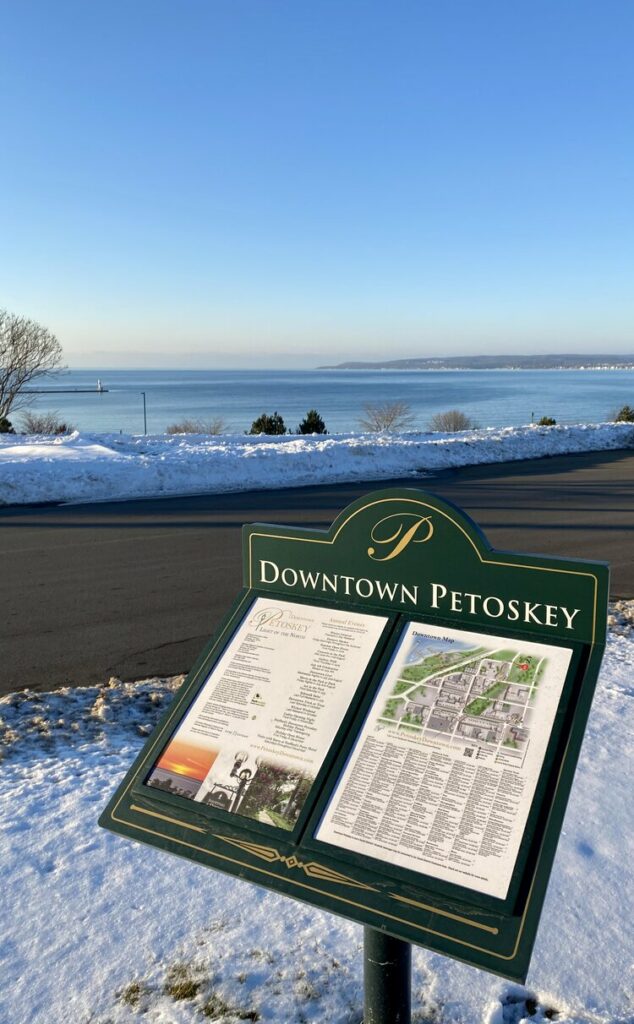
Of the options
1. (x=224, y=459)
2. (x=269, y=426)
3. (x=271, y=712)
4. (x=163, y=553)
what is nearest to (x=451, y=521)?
(x=271, y=712)

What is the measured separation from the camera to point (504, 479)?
16734 millimetres

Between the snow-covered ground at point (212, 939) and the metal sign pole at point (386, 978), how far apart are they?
1.57 feet

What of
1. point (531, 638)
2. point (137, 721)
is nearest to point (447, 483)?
point (137, 721)

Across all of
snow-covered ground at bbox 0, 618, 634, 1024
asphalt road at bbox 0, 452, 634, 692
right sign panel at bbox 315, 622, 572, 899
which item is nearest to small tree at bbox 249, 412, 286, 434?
asphalt road at bbox 0, 452, 634, 692

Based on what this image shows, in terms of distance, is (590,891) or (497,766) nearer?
(497,766)

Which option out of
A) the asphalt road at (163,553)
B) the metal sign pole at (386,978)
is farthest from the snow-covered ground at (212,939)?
the asphalt road at (163,553)

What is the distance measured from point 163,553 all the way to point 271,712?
295 inches

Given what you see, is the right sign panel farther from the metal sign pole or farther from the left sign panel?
the metal sign pole

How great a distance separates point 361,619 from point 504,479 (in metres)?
14.7

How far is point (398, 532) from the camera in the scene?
2473 mm

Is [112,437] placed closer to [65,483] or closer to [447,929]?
[65,483]

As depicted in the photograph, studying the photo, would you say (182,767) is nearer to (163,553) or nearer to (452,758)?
(452,758)

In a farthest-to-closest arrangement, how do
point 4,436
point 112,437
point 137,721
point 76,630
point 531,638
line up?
point 4,436 < point 112,437 < point 76,630 < point 137,721 < point 531,638

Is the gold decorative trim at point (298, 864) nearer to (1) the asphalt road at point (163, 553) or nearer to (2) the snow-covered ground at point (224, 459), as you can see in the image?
(1) the asphalt road at point (163, 553)
